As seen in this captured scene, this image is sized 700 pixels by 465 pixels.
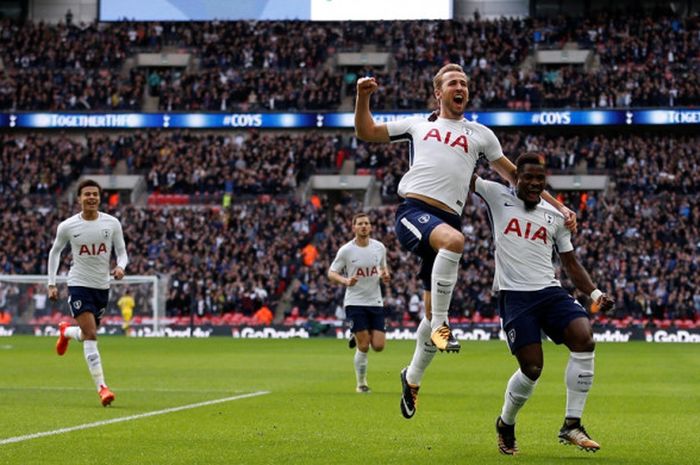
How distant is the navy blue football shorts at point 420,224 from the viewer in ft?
34.6

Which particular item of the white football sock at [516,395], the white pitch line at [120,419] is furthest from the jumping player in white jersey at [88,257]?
the white football sock at [516,395]

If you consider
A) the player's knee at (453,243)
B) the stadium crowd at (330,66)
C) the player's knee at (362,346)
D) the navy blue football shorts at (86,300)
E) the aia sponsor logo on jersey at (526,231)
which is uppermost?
the stadium crowd at (330,66)

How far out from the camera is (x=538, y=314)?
33.3 feet

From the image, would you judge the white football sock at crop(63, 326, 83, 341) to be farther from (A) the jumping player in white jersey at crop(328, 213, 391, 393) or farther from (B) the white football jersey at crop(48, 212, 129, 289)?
(A) the jumping player in white jersey at crop(328, 213, 391, 393)

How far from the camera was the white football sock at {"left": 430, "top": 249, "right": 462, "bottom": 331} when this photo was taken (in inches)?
→ 406

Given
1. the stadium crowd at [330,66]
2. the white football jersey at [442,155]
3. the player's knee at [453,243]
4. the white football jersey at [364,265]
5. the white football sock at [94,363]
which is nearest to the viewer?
the player's knee at [453,243]

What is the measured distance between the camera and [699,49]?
187 ft

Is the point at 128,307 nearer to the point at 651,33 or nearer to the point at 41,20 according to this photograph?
the point at 41,20

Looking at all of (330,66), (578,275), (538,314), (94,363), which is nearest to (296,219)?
(330,66)

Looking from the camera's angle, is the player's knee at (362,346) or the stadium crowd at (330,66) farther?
the stadium crowd at (330,66)

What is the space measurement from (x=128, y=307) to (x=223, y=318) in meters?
3.83

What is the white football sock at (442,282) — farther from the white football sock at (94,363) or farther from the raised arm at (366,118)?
the white football sock at (94,363)

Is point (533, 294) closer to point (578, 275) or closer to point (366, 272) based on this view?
point (578, 275)

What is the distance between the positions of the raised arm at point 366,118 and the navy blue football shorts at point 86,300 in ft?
21.4
